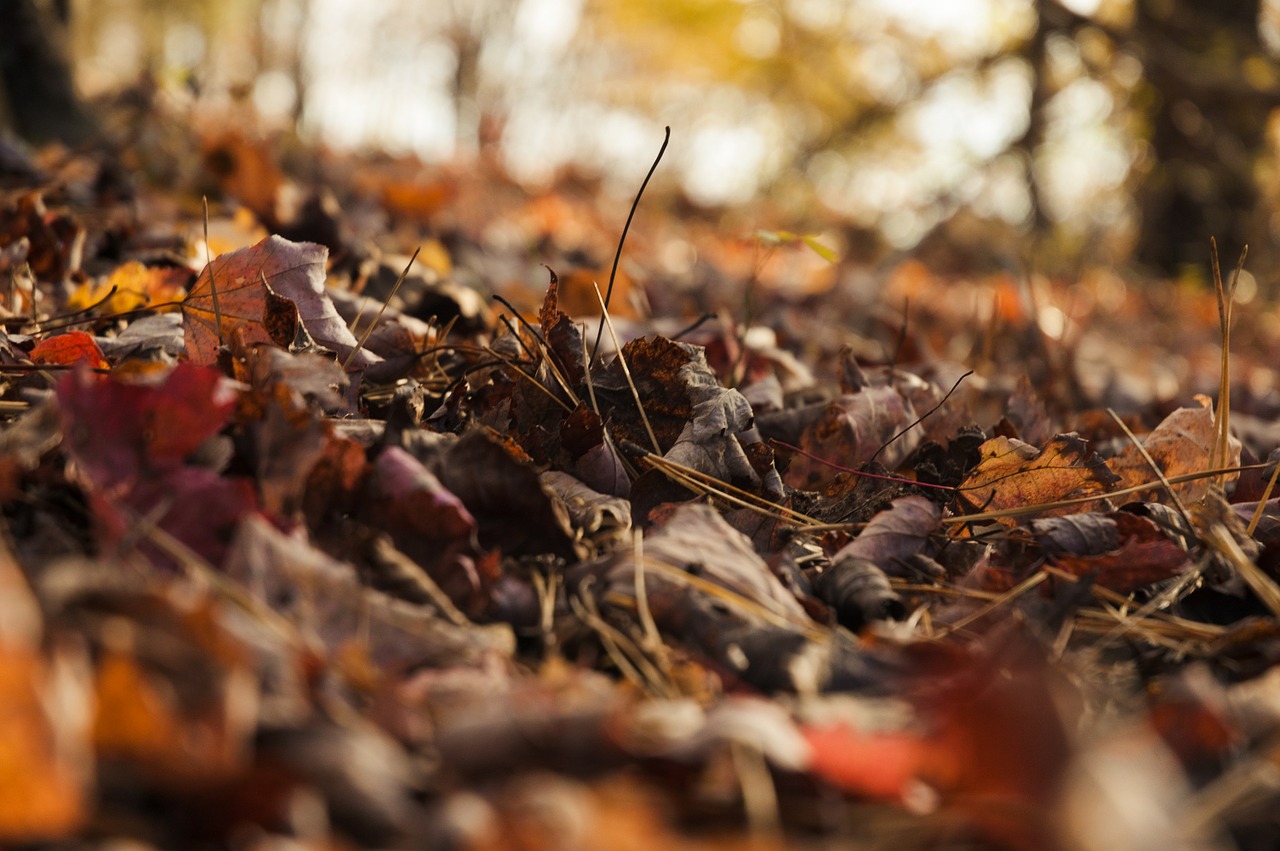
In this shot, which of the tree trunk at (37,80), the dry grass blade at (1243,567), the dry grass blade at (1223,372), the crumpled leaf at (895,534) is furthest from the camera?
the tree trunk at (37,80)

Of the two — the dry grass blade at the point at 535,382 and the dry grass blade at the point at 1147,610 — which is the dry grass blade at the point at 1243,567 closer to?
the dry grass blade at the point at 1147,610

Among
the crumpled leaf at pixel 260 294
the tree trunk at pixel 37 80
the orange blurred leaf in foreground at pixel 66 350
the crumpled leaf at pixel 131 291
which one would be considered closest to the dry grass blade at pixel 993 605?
the crumpled leaf at pixel 260 294

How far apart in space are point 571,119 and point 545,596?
10785 millimetres

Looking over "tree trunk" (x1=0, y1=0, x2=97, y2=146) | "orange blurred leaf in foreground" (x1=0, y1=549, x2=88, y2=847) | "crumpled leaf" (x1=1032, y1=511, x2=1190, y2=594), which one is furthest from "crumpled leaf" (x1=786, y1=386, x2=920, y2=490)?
"tree trunk" (x1=0, y1=0, x2=97, y2=146)

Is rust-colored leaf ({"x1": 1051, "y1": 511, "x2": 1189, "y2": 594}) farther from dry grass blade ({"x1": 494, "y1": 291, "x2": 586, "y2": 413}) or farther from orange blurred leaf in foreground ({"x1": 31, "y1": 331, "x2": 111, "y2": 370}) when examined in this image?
orange blurred leaf in foreground ({"x1": 31, "y1": 331, "x2": 111, "y2": 370})

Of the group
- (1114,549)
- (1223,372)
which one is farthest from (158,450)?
(1223,372)

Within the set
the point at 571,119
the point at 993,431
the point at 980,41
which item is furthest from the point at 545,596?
the point at 571,119

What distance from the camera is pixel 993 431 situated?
4.73 ft

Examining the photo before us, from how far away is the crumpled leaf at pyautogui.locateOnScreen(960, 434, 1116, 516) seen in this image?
1.25 m

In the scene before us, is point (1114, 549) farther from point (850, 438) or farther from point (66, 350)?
point (66, 350)

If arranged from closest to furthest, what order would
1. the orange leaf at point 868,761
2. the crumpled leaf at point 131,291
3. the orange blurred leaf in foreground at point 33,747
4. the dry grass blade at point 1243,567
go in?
the orange blurred leaf in foreground at point 33,747
the orange leaf at point 868,761
the dry grass blade at point 1243,567
the crumpled leaf at point 131,291

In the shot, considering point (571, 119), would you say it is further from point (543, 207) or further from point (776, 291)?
point (776, 291)

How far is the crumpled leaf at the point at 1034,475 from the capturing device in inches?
49.3

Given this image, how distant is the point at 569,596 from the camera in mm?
969
